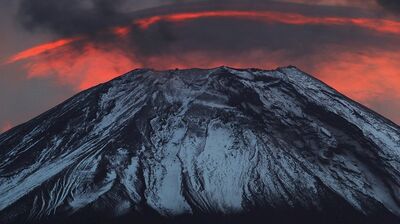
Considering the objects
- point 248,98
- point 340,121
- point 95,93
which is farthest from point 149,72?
point 340,121

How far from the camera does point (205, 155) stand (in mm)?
103812

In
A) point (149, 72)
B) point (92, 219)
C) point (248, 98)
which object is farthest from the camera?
point (149, 72)

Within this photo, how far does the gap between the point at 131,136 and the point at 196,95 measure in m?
10.7

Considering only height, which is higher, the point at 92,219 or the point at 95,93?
the point at 95,93

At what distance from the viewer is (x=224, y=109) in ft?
365

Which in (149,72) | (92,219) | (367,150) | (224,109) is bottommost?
(92,219)

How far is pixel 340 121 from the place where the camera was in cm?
10788

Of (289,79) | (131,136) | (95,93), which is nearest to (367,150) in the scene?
(289,79)

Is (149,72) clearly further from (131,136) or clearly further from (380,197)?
(380,197)

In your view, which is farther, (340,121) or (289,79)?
(289,79)

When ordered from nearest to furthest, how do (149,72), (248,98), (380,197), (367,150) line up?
(380,197) < (367,150) < (248,98) < (149,72)

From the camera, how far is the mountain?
94.9 meters

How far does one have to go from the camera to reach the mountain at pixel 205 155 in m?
94.9

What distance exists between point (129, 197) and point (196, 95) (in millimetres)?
21179
